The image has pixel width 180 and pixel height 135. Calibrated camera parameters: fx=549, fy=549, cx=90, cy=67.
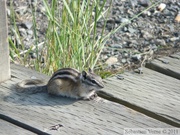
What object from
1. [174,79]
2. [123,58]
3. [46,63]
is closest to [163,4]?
[123,58]

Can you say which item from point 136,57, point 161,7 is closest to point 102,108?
point 136,57

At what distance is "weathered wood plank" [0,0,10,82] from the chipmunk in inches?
5.2

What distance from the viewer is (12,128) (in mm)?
3070

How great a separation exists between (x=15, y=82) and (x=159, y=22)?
11.3 feet

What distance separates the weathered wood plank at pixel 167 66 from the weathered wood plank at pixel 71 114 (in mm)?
607

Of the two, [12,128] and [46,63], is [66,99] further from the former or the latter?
[46,63]

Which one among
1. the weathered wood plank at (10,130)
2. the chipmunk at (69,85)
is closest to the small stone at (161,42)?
the chipmunk at (69,85)

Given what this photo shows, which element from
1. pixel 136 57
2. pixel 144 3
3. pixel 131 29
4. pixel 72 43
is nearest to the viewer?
pixel 72 43

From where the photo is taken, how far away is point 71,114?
319 cm

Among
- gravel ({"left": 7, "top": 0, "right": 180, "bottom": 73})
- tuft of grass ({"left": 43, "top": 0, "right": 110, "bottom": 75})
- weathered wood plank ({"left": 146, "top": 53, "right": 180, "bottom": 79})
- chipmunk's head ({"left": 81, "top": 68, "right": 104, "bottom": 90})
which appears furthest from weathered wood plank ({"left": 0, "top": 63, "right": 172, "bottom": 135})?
gravel ({"left": 7, "top": 0, "right": 180, "bottom": 73})

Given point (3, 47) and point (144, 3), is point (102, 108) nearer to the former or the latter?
point (3, 47)

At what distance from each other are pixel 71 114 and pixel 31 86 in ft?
1.37

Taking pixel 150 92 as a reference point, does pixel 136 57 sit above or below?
below

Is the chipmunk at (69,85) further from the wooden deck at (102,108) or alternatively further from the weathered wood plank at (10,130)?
the weathered wood plank at (10,130)
